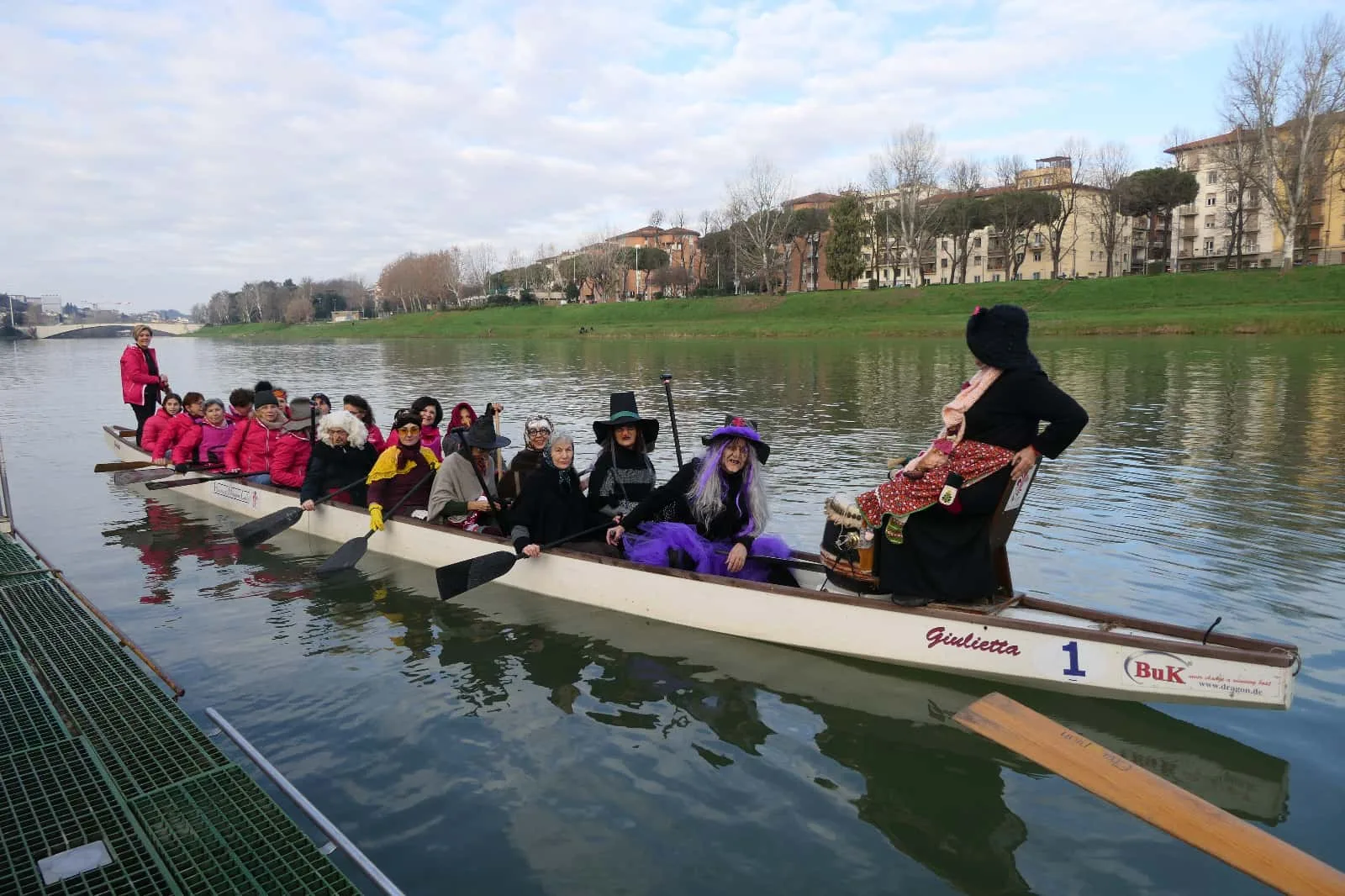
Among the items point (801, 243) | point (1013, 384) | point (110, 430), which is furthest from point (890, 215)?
point (1013, 384)

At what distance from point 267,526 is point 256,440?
2684 millimetres

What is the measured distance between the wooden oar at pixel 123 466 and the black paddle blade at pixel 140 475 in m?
0.22

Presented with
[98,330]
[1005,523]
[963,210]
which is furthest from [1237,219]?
[98,330]

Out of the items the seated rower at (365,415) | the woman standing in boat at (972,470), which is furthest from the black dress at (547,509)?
the seated rower at (365,415)

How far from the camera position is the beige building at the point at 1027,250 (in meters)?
72.4

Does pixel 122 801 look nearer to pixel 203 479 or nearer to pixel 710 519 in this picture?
pixel 710 519

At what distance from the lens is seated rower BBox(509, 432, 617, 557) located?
7.72m

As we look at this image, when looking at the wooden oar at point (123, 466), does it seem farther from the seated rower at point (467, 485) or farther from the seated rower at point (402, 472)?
the seated rower at point (467, 485)

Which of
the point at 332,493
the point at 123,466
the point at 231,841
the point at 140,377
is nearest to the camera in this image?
the point at 231,841

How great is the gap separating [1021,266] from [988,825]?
283 feet

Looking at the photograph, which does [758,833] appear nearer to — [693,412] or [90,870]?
[90,870]

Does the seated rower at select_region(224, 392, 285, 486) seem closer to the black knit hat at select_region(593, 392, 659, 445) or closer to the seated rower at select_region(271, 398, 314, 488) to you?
the seated rower at select_region(271, 398, 314, 488)

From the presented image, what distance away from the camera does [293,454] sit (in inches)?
450

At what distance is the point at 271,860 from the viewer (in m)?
3.96
